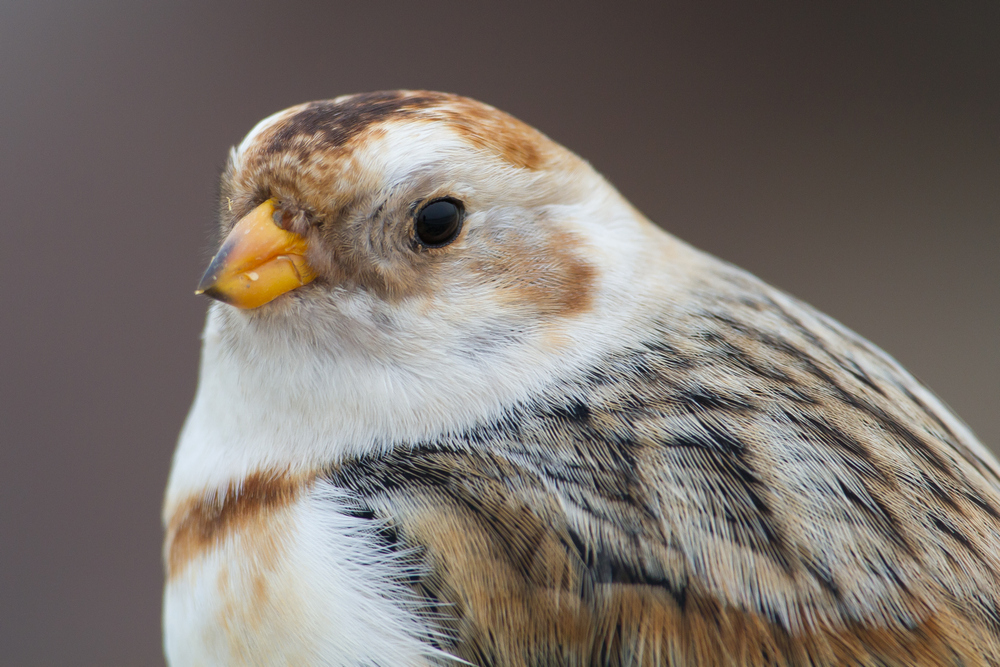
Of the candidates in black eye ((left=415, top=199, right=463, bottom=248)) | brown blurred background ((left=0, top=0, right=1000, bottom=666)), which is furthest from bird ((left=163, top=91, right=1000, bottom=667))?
Result: brown blurred background ((left=0, top=0, right=1000, bottom=666))

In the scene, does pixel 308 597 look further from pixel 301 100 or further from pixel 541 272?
pixel 301 100

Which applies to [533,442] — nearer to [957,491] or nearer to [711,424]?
[711,424]

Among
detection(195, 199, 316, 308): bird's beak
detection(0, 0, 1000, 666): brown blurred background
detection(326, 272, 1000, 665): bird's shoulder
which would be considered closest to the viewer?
detection(326, 272, 1000, 665): bird's shoulder

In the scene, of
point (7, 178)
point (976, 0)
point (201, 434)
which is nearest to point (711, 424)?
point (201, 434)

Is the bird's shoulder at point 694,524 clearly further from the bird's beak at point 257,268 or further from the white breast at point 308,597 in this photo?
the bird's beak at point 257,268

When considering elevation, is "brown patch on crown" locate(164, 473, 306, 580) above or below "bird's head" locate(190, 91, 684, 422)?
below

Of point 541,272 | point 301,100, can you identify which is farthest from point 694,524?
point 301,100

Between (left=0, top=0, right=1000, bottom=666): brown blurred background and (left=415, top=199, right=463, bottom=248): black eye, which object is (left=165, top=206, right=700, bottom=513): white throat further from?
(left=0, top=0, right=1000, bottom=666): brown blurred background
